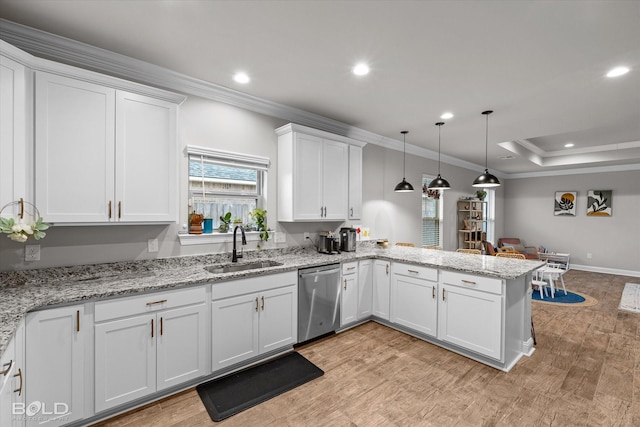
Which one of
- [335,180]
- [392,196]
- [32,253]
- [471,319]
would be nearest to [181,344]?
[32,253]

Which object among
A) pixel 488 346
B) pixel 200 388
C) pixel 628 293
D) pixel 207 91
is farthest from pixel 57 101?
pixel 628 293

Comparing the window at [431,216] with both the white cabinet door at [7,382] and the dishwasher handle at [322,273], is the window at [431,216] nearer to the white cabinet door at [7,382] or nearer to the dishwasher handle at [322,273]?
the dishwasher handle at [322,273]

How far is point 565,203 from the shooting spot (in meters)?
7.82

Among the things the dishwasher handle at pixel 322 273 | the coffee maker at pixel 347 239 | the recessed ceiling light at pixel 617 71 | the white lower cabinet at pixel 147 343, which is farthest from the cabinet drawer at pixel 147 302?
the recessed ceiling light at pixel 617 71

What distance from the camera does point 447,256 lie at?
359 cm

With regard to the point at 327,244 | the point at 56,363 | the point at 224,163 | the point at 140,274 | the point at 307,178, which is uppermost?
the point at 224,163

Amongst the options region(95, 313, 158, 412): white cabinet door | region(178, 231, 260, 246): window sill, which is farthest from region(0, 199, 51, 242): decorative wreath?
region(178, 231, 260, 246): window sill

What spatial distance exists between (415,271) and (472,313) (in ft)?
2.29

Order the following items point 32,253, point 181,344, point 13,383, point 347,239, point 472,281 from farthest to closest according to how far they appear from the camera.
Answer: point 347,239 → point 472,281 → point 181,344 → point 32,253 → point 13,383

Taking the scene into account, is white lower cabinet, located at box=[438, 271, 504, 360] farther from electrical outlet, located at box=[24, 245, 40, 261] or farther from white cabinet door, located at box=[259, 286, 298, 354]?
electrical outlet, located at box=[24, 245, 40, 261]

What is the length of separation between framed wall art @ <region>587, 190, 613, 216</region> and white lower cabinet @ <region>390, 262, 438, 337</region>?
23.4ft

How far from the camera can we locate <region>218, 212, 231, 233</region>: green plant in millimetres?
3201

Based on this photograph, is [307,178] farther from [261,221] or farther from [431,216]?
[431,216]

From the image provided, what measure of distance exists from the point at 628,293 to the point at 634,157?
2.90 meters
